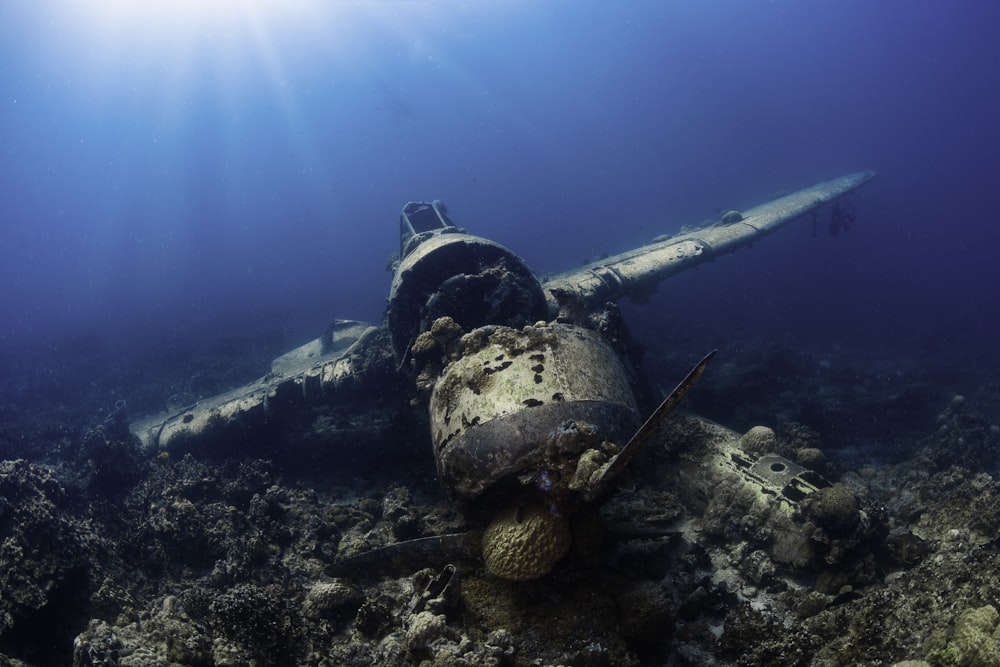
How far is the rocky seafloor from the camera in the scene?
133 inches

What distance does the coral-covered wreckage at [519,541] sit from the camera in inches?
138

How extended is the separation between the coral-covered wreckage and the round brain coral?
2 centimetres

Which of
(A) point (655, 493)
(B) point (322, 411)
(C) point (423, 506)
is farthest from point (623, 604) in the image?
(B) point (322, 411)

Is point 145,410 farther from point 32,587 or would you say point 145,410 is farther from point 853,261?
point 853,261

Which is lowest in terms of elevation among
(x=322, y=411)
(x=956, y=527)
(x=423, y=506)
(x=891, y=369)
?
(x=891, y=369)

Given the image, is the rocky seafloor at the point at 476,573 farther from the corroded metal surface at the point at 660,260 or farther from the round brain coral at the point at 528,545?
the corroded metal surface at the point at 660,260

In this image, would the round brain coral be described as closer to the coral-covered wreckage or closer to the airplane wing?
the coral-covered wreckage

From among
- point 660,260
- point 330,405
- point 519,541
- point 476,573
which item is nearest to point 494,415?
point 519,541

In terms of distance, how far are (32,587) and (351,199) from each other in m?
203

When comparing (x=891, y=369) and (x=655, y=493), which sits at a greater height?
(x=655, y=493)

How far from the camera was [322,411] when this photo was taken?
34.1ft

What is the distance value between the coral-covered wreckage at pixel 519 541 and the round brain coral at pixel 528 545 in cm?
2

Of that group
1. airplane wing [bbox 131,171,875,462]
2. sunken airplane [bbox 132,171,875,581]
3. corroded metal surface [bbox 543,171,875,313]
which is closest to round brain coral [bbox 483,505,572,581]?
sunken airplane [bbox 132,171,875,581]

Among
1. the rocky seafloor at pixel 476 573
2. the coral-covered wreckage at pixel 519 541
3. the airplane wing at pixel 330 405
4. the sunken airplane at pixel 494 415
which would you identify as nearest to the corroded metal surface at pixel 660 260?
the airplane wing at pixel 330 405
